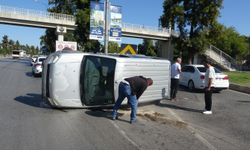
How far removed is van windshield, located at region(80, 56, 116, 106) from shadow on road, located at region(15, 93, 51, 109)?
1.45 meters

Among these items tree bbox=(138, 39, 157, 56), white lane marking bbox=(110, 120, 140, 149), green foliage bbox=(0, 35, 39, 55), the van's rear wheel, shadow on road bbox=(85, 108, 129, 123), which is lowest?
white lane marking bbox=(110, 120, 140, 149)

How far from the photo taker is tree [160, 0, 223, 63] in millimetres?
44062

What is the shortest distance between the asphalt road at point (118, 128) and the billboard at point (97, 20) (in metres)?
7.30

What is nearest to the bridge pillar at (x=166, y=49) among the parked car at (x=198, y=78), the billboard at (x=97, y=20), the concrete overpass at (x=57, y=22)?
the concrete overpass at (x=57, y=22)

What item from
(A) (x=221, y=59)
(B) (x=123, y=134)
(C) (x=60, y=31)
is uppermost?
(C) (x=60, y=31)

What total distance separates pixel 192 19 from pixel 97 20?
27.7 m

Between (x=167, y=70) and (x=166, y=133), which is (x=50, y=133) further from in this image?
(x=167, y=70)

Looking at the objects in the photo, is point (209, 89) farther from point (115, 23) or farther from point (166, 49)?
point (166, 49)

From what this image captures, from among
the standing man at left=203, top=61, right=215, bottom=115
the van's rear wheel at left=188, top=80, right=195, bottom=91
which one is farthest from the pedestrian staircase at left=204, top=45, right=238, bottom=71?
the standing man at left=203, top=61, right=215, bottom=115

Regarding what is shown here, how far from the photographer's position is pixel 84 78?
10.8 m

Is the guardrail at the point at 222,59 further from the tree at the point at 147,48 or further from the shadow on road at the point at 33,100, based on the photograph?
the shadow on road at the point at 33,100

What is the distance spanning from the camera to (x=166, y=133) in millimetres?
8461

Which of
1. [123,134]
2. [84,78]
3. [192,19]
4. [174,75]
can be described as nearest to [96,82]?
[84,78]

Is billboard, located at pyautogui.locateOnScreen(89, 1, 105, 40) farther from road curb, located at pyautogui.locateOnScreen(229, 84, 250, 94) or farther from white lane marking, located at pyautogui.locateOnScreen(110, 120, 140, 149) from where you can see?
white lane marking, located at pyautogui.locateOnScreen(110, 120, 140, 149)
